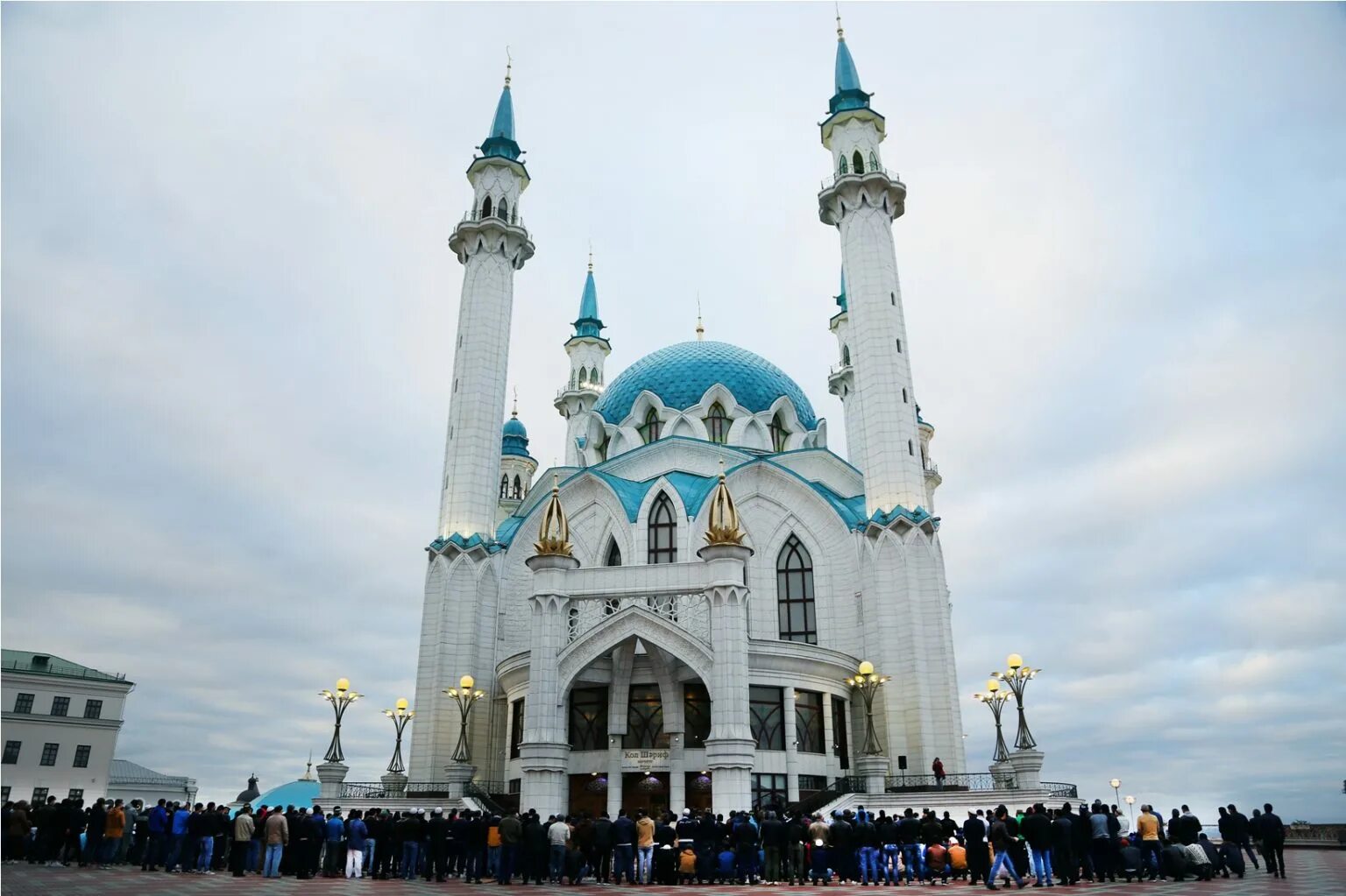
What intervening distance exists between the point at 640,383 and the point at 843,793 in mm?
23657

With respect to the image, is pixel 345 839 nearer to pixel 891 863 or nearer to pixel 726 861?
pixel 726 861

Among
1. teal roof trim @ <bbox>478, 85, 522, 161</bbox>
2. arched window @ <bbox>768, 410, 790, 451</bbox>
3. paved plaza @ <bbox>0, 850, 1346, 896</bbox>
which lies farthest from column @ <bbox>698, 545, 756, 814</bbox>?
teal roof trim @ <bbox>478, 85, 522, 161</bbox>

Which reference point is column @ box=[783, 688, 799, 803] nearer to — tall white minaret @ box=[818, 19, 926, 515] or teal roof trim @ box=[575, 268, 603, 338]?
tall white minaret @ box=[818, 19, 926, 515]

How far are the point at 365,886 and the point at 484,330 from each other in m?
27.6

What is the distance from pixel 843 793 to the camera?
1082 inches

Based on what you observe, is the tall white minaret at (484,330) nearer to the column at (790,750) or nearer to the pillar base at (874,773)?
the column at (790,750)

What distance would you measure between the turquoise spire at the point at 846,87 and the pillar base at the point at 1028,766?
27769 mm

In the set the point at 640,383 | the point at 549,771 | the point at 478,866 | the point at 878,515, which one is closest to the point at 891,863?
the point at 478,866

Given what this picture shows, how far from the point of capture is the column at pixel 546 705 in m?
26.2

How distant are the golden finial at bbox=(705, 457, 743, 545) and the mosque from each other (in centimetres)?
8

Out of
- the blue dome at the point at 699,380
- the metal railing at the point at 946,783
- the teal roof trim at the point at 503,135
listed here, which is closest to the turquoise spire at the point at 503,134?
the teal roof trim at the point at 503,135

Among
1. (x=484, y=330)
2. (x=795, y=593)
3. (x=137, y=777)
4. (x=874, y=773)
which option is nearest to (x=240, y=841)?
(x=874, y=773)

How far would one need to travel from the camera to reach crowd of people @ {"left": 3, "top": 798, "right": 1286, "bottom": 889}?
17109 millimetres

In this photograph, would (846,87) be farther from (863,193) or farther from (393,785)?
(393,785)
